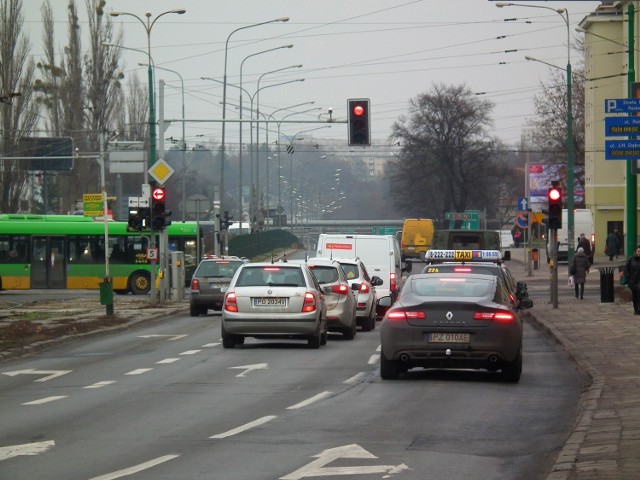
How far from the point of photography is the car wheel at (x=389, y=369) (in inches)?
687

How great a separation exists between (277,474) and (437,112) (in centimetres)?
11344

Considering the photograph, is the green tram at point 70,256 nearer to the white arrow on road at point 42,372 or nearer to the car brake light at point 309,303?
the car brake light at point 309,303

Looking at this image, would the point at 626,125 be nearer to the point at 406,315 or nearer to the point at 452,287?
the point at 452,287

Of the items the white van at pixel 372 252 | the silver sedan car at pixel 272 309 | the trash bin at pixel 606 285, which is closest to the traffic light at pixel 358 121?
the white van at pixel 372 252

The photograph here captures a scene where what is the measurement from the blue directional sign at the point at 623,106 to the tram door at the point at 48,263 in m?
27.5

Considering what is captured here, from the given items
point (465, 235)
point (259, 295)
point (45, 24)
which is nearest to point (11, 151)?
point (45, 24)

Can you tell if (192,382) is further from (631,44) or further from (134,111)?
(134,111)

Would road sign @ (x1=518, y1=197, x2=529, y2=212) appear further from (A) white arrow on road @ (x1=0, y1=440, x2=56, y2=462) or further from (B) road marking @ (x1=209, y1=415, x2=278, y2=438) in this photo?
(A) white arrow on road @ (x1=0, y1=440, x2=56, y2=462)

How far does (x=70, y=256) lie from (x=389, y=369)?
38.2m

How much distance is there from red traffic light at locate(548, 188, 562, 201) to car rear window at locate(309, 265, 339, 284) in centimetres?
965

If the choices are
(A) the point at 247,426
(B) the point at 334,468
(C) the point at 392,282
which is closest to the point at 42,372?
(A) the point at 247,426

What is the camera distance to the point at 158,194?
3894 cm

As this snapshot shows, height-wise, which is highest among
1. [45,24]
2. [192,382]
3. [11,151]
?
[45,24]

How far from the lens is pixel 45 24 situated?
77.8 metres
